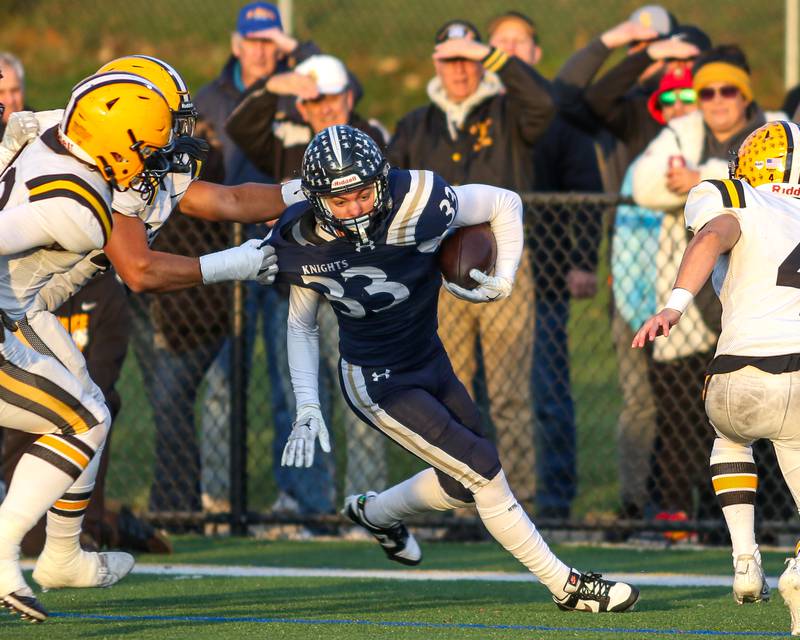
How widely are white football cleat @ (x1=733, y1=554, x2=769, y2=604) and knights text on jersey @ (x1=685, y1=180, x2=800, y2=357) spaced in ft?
2.28

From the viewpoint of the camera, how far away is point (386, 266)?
205 inches

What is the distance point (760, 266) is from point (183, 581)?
281cm

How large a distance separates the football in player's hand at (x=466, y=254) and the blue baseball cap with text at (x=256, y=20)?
143 inches

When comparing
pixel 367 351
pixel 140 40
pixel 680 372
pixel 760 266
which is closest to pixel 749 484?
pixel 760 266

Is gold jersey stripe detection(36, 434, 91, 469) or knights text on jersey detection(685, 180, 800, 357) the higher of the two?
knights text on jersey detection(685, 180, 800, 357)

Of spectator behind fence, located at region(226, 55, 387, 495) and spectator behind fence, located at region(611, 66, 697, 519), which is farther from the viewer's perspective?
spectator behind fence, located at region(226, 55, 387, 495)

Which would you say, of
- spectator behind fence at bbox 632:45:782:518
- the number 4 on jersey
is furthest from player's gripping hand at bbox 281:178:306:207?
spectator behind fence at bbox 632:45:782:518

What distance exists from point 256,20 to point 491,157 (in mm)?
1786

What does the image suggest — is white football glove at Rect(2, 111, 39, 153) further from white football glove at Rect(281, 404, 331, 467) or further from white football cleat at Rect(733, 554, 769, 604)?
white football cleat at Rect(733, 554, 769, 604)

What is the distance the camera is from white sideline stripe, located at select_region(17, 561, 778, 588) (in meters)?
6.32

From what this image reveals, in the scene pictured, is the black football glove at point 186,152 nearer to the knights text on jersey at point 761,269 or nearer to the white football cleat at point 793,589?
the knights text on jersey at point 761,269

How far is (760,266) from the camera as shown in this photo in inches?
194

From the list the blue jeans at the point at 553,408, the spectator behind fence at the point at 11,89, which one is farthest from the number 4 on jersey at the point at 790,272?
the spectator behind fence at the point at 11,89

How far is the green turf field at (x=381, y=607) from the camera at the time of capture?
4809mm
